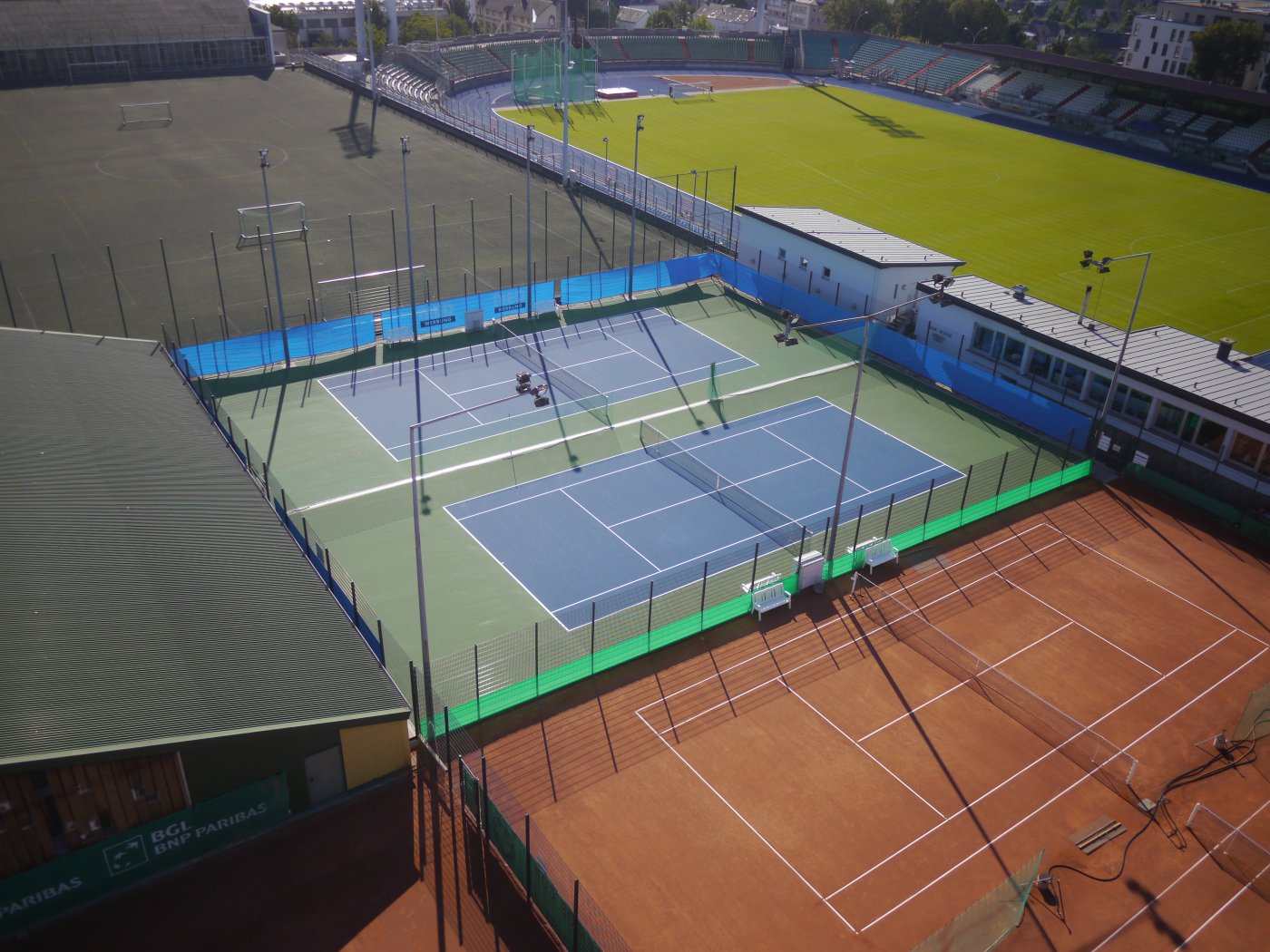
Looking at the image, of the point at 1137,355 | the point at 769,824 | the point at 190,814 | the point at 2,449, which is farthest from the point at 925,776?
the point at 2,449

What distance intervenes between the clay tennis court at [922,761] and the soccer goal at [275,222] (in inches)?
1565

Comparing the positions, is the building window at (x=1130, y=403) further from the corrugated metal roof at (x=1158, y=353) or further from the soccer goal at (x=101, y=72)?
the soccer goal at (x=101, y=72)

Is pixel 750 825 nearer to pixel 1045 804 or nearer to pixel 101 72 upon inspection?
pixel 1045 804

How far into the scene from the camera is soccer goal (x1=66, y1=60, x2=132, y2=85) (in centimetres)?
8494

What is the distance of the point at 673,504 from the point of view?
112ft

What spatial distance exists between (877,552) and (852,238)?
22673 millimetres

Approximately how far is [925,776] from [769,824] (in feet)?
13.6

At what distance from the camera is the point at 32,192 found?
6050 cm

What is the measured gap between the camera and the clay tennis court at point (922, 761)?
2056 cm

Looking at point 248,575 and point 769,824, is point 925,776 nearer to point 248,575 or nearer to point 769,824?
point 769,824

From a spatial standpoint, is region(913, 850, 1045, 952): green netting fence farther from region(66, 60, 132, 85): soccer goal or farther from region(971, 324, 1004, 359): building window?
region(66, 60, 132, 85): soccer goal

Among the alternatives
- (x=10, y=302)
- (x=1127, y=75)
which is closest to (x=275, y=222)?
(x=10, y=302)

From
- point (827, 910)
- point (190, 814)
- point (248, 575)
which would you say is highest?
point (248, 575)

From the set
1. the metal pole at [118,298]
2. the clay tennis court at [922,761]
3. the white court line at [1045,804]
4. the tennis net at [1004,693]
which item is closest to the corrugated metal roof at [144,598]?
the clay tennis court at [922,761]
